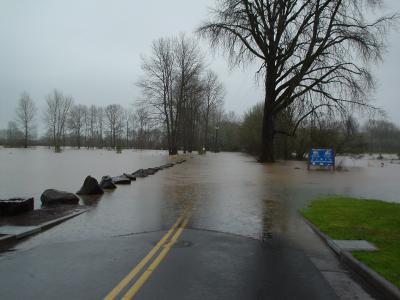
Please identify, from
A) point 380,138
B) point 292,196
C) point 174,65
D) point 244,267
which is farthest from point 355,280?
point 380,138

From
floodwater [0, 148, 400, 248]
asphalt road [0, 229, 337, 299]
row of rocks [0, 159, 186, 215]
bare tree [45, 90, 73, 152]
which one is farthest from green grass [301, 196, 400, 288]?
bare tree [45, 90, 73, 152]

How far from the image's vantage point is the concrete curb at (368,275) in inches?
206

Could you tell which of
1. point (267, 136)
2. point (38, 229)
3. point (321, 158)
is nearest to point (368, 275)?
point (38, 229)

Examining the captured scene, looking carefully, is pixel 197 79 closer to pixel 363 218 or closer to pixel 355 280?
pixel 363 218

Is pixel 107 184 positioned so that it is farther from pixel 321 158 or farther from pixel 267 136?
pixel 267 136

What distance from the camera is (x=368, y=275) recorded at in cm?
591

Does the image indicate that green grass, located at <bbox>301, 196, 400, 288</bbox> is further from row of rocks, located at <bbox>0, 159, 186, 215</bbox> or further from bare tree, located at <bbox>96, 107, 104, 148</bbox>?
bare tree, located at <bbox>96, 107, 104, 148</bbox>

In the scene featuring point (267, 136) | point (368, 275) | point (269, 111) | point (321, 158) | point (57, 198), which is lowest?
point (368, 275)

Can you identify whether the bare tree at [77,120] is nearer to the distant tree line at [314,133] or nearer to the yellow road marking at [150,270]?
the distant tree line at [314,133]

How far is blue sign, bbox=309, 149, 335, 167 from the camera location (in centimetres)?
3014

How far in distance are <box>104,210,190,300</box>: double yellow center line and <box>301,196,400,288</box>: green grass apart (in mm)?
3241

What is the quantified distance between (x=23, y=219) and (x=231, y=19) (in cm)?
2730

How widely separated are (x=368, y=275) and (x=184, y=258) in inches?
111

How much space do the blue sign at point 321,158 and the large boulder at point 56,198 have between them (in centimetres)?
2143
